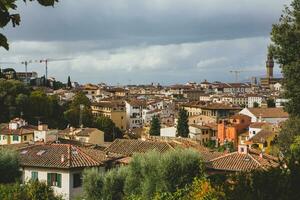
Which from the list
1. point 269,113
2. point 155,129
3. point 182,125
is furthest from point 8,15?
point 269,113

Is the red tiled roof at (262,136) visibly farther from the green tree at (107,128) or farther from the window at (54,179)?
the window at (54,179)

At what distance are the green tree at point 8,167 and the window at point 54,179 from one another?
2.08 m

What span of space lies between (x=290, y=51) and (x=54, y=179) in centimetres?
1368

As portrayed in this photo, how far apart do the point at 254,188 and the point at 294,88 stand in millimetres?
11343

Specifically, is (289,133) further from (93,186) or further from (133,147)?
(133,147)

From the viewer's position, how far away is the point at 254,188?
28.9 feet

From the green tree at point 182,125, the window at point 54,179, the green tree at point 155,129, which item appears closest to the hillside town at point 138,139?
the window at point 54,179

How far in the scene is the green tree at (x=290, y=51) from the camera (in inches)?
757

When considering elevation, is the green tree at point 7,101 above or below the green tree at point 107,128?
above

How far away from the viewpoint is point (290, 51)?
19453 millimetres

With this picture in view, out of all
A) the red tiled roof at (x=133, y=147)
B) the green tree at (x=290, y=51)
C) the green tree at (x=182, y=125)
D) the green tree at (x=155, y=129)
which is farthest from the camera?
the green tree at (x=155, y=129)

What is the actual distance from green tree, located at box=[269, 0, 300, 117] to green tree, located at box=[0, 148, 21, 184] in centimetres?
1271

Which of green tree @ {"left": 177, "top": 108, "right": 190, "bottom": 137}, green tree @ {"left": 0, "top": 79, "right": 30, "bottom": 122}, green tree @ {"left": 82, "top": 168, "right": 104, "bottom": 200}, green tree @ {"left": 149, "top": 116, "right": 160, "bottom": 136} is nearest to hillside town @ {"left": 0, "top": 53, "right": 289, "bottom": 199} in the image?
green tree @ {"left": 149, "top": 116, "right": 160, "bottom": 136}

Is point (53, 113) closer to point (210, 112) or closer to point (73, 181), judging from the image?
point (210, 112)
